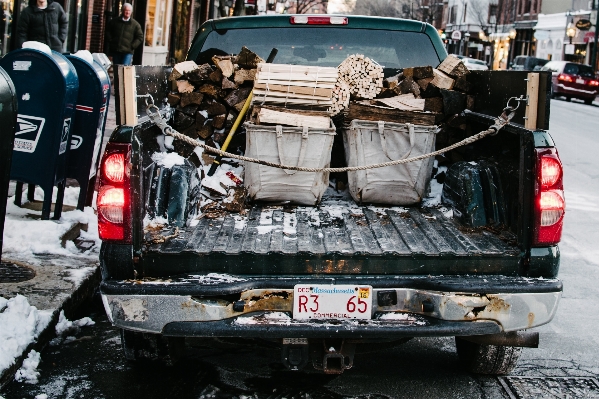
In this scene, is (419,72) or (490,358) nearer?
(490,358)

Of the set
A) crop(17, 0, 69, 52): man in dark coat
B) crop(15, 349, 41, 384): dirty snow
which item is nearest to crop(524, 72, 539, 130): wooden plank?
crop(15, 349, 41, 384): dirty snow

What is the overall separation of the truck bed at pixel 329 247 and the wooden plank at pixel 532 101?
0.58 meters

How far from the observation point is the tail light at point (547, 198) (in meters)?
3.91

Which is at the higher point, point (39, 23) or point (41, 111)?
point (39, 23)

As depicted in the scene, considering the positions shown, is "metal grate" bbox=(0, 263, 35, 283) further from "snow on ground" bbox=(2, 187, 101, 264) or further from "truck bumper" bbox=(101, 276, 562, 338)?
"truck bumper" bbox=(101, 276, 562, 338)

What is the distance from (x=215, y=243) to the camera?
4035mm

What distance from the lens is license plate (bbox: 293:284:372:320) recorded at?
3752 mm

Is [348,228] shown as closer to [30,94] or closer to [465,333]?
[465,333]

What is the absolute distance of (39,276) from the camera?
5.68 metres

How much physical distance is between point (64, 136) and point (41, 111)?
290mm

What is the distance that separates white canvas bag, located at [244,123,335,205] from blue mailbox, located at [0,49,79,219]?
2491mm

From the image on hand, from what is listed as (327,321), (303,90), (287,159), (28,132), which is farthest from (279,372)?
(28,132)

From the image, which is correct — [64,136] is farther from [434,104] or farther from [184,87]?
[434,104]

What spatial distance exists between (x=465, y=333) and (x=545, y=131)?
106cm
